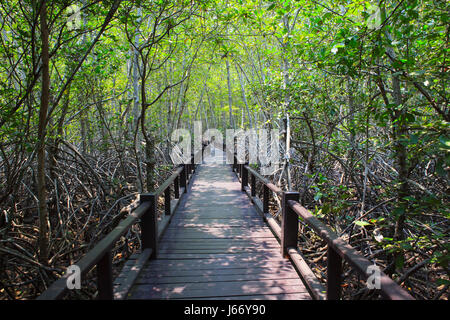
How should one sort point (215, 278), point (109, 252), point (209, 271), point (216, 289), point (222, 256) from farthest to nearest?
point (222, 256) → point (209, 271) → point (215, 278) → point (216, 289) → point (109, 252)

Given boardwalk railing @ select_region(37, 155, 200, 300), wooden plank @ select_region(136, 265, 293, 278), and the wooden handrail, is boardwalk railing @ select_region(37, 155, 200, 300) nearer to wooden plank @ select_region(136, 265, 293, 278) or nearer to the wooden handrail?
wooden plank @ select_region(136, 265, 293, 278)

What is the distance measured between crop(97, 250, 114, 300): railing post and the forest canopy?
118cm

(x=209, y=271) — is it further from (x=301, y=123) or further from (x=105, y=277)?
A: (x=301, y=123)

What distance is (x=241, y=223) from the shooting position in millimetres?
3988

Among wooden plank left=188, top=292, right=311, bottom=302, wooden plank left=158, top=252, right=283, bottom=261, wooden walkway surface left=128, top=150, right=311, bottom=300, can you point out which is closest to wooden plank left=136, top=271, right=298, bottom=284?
wooden walkway surface left=128, top=150, right=311, bottom=300

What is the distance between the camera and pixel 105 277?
1.66 m

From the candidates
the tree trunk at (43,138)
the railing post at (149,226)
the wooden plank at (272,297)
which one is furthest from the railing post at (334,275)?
the tree trunk at (43,138)

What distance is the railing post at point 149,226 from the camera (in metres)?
2.71

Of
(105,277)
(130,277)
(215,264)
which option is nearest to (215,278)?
(215,264)

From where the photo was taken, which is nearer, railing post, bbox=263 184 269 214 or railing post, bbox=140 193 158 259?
railing post, bbox=140 193 158 259

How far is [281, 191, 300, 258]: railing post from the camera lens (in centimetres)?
270

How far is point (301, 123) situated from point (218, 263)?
452cm
